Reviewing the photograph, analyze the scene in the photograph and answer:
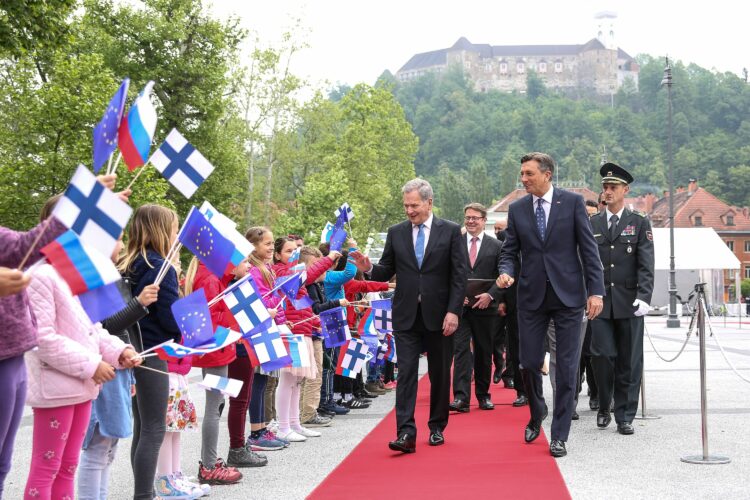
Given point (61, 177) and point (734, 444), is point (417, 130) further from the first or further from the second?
point (734, 444)

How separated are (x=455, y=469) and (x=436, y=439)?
4.09ft

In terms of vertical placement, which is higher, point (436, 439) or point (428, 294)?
point (428, 294)

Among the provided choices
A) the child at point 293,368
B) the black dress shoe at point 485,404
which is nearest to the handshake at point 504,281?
the child at point 293,368

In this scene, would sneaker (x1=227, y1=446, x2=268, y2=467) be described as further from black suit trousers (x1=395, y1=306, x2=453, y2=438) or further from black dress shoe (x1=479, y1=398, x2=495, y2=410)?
black dress shoe (x1=479, y1=398, x2=495, y2=410)

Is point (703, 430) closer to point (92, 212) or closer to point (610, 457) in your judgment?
point (610, 457)

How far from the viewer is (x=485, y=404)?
11.8 meters

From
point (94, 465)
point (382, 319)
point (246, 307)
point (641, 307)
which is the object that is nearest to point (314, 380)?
point (382, 319)

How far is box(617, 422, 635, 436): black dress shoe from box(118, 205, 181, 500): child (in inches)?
188

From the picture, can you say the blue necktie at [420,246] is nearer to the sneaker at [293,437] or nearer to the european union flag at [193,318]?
the sneaker at [293,437]

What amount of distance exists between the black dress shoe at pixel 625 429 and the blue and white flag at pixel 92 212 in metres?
6.42

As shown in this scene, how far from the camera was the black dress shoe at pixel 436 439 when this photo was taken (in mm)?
8773

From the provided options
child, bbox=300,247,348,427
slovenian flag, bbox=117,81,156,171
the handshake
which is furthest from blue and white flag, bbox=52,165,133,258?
child, bbox=300,247,348,427

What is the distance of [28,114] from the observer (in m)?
30.9

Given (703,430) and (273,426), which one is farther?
(273,426)
